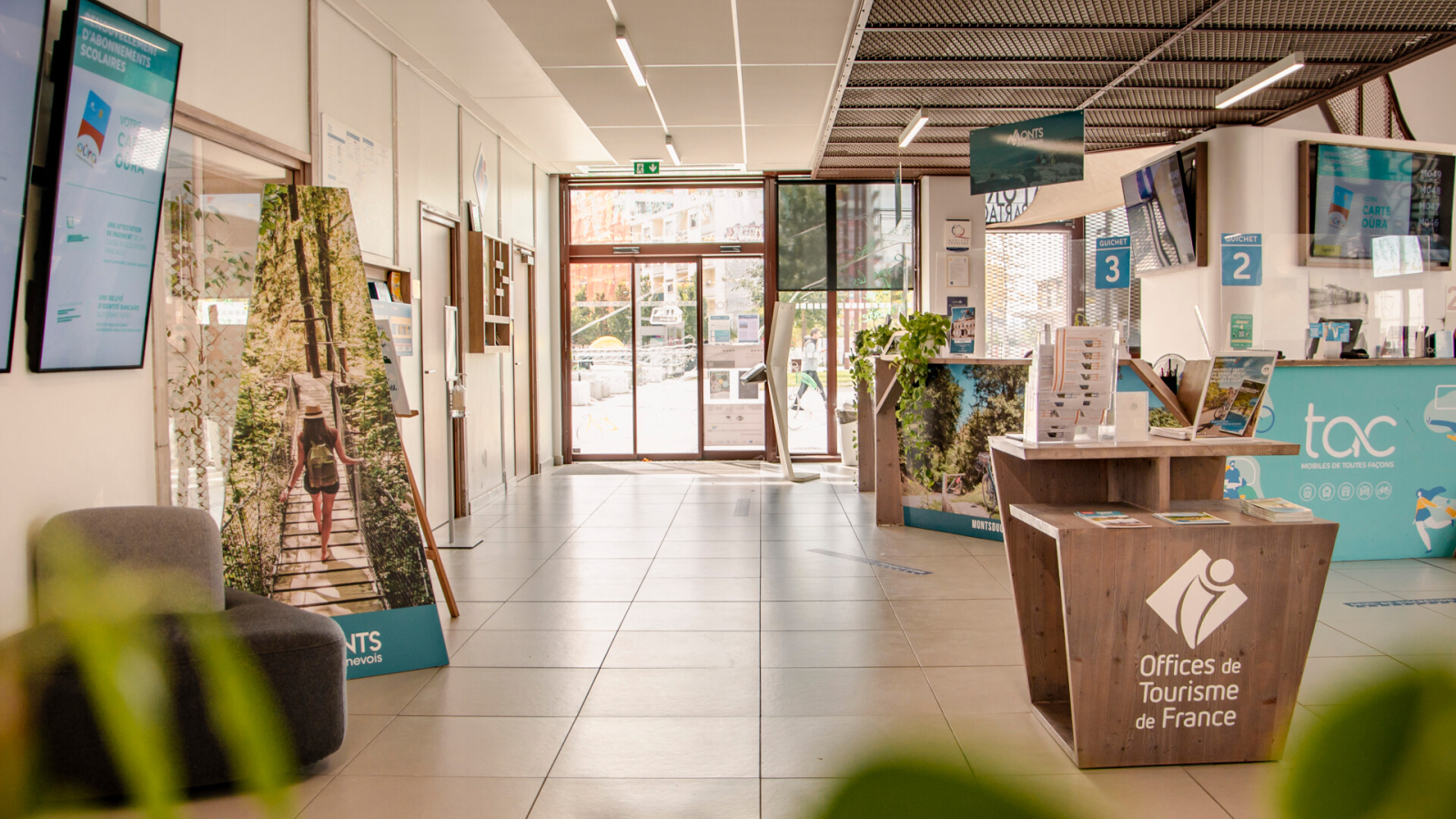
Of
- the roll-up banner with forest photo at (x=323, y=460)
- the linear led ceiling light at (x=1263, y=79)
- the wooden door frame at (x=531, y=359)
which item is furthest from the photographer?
the wooden door frame at (x=531, y=359)

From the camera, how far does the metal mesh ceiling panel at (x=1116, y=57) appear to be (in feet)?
16.8

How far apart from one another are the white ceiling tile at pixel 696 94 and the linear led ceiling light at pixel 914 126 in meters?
1.39

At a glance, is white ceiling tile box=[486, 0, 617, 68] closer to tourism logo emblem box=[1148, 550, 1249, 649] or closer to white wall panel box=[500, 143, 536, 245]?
white wall panel box=[500, 143, 536, 245]

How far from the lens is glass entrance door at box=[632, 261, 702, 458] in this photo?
9.80 meters

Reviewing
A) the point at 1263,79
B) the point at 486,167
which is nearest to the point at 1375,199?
→ the point at 1263,79

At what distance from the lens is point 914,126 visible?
7.18 metres

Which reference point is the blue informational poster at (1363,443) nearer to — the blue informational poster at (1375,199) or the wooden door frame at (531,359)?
the blue informational poster at (1375,199)

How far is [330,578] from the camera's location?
11.5 ft

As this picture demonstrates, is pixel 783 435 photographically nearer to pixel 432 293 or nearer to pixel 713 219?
pixel 713 219

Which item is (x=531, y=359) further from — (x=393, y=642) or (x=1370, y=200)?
(x=1370, y=200)

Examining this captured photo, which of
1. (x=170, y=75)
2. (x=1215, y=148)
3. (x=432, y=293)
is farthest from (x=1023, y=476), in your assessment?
(x=1215, y=148)

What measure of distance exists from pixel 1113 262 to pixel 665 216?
4.62 meters

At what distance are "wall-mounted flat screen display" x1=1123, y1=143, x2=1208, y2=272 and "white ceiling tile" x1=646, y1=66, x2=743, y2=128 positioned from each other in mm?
3472

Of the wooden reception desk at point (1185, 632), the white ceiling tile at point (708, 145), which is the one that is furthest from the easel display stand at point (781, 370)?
the wooden reception desk at point (1185, 632)
